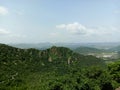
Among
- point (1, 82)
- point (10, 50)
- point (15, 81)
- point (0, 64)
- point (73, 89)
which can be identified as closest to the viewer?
point (73, 89)

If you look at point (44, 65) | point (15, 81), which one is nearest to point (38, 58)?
point (44, 65)

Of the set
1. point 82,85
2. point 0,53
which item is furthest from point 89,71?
point 0,53

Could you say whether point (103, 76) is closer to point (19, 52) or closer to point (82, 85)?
point (82, 85)

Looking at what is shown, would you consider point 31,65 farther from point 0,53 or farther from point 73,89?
point 73,89

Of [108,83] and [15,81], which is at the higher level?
[108,83]

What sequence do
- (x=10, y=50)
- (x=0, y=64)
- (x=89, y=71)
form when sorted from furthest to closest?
(x=10, y=50) < (x=0, y=64) < (x=89, y=71)

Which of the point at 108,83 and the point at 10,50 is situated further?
the point at 10,50
